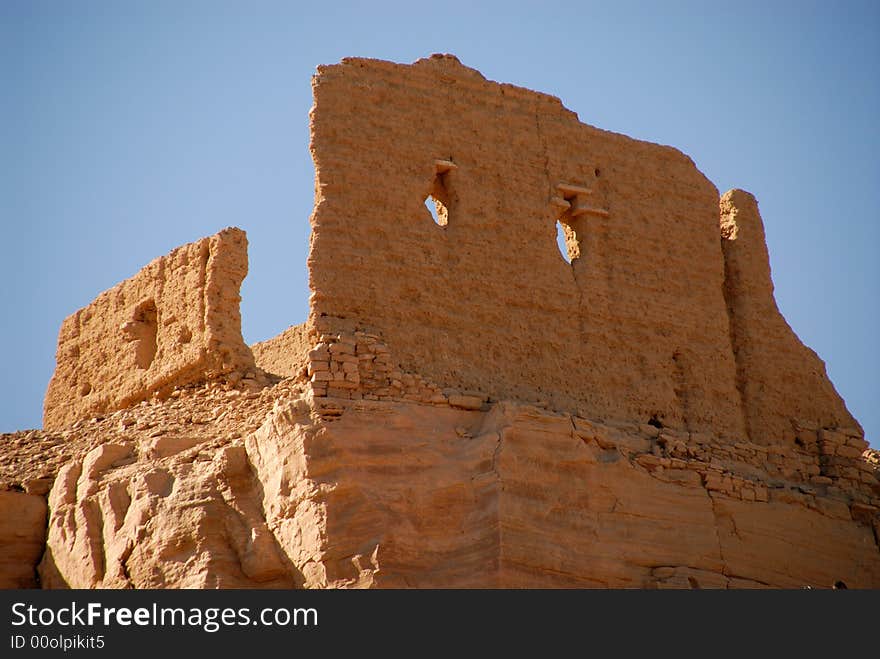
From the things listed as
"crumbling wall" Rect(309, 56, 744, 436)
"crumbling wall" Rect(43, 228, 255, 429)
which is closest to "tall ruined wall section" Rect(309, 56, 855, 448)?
"crumbling wall" Rect(309, 56, 744, 436)

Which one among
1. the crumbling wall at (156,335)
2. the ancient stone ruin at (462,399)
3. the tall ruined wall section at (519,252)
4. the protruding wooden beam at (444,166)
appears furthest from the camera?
the crumbling wall at (156,335)

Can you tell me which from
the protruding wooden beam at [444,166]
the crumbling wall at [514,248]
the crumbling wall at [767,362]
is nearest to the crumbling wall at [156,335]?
the crumbling wall at [514,248]

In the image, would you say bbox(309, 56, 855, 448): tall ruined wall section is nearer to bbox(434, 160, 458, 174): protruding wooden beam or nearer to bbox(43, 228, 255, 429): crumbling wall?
bbox(434, 160, 458, 174): protruding wooden beam

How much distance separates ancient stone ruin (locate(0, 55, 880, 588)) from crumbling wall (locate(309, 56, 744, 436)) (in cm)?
3

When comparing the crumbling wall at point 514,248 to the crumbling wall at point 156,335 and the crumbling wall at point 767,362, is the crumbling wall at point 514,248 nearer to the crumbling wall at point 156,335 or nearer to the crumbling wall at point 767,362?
the crumbling wall at point 767,362

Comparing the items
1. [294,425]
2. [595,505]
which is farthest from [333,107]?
[595,505]

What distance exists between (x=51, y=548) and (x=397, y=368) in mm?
4008

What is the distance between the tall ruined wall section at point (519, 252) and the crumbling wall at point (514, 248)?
0.02m

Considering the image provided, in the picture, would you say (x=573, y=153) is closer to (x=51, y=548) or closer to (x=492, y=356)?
(x=492, y=356)

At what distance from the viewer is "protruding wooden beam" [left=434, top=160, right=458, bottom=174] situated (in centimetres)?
1836

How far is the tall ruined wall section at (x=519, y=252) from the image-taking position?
57.3 ft

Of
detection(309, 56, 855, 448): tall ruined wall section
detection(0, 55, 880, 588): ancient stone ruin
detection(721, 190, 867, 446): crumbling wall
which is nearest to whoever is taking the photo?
detection(0, 55, 880, 588): ancient stone ruin

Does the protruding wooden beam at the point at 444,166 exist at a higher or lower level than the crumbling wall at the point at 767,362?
higher

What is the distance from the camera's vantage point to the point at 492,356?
58.3 feet
